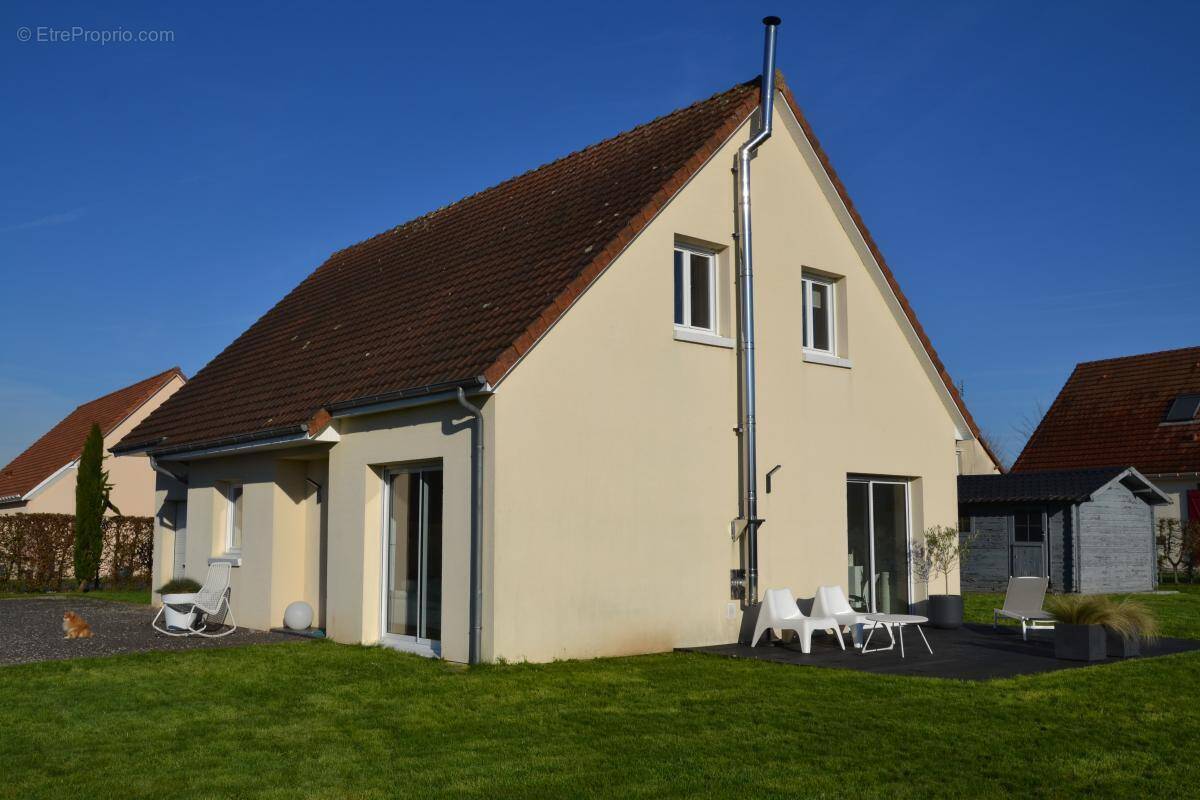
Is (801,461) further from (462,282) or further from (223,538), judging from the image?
(223,538)

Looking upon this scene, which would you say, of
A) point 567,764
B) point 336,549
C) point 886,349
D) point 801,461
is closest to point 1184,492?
point 886,349

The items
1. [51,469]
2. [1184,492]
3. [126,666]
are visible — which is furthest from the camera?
[51,469]

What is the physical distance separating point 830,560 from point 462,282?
640 centimetres

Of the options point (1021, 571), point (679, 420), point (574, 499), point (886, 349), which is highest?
point (886, 349)

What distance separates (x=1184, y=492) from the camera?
1228 inches

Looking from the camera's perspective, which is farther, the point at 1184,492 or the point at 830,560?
the point at 1184,492

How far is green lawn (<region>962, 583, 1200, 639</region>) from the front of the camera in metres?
15.9

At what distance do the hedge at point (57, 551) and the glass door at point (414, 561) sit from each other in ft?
45.3

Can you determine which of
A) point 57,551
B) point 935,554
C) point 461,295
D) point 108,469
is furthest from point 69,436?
point 935,554

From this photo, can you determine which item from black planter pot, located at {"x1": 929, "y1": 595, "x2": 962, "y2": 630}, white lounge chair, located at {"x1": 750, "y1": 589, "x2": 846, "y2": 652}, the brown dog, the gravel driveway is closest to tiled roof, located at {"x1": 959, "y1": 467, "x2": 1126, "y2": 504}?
black planter pot, located at {"x1": 929, "y1": 595, "x2": 962, "y2": 630}

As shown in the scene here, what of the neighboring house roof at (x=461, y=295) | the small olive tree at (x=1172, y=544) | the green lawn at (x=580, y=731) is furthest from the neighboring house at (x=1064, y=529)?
the green lawn at (x=580, y=731)

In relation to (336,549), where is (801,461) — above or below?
above

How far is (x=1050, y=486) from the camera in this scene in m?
25.2

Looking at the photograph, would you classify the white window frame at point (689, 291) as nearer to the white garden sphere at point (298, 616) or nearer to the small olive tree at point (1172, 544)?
the white garden sphere at point (298, 616)
